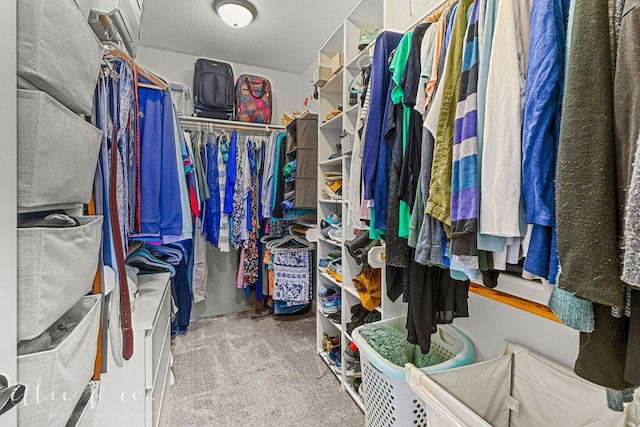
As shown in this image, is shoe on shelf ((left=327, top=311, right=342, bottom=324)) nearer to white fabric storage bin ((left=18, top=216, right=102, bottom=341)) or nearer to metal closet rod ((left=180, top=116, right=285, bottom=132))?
white fabric storage bin ((left=18, top=216, right=102, bottom=341))

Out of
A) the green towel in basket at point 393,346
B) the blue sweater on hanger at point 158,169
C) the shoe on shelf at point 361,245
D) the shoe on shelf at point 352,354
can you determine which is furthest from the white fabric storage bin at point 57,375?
the shoe on shelf at point 352,354

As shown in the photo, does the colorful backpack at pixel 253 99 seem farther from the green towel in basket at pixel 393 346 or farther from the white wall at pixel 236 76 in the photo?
the green towel in basket at pixel 393 346

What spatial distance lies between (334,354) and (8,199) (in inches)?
74.4

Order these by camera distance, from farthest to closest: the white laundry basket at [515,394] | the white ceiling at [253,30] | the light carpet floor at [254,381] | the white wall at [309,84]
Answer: the white wall at [309,84] < the white ceiling at [253,30] < the light carpet floor at [254,381] < the white laundry basket at [515,394]

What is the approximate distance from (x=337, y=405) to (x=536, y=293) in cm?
136

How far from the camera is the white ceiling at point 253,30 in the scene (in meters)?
2.06

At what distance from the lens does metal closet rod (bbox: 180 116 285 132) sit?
2.59 metres

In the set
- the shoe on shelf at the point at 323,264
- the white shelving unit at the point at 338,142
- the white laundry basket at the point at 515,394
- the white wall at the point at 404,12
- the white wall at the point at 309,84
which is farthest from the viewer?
the white wall at the point at 309,84

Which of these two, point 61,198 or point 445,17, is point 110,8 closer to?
point 61,198

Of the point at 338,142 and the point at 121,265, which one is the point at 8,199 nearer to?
the point at 121,265

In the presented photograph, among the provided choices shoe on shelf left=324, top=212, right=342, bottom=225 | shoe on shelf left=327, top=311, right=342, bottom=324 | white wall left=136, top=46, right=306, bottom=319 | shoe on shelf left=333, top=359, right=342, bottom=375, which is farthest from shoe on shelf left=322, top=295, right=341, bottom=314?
white wall left=136, top=46, right=306, bottom=319

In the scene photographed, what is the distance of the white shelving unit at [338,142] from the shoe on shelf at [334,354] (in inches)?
2.7

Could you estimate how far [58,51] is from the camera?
62 centimetres

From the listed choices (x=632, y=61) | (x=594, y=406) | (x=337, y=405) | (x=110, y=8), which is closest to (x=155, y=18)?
(x=110, y=8)
